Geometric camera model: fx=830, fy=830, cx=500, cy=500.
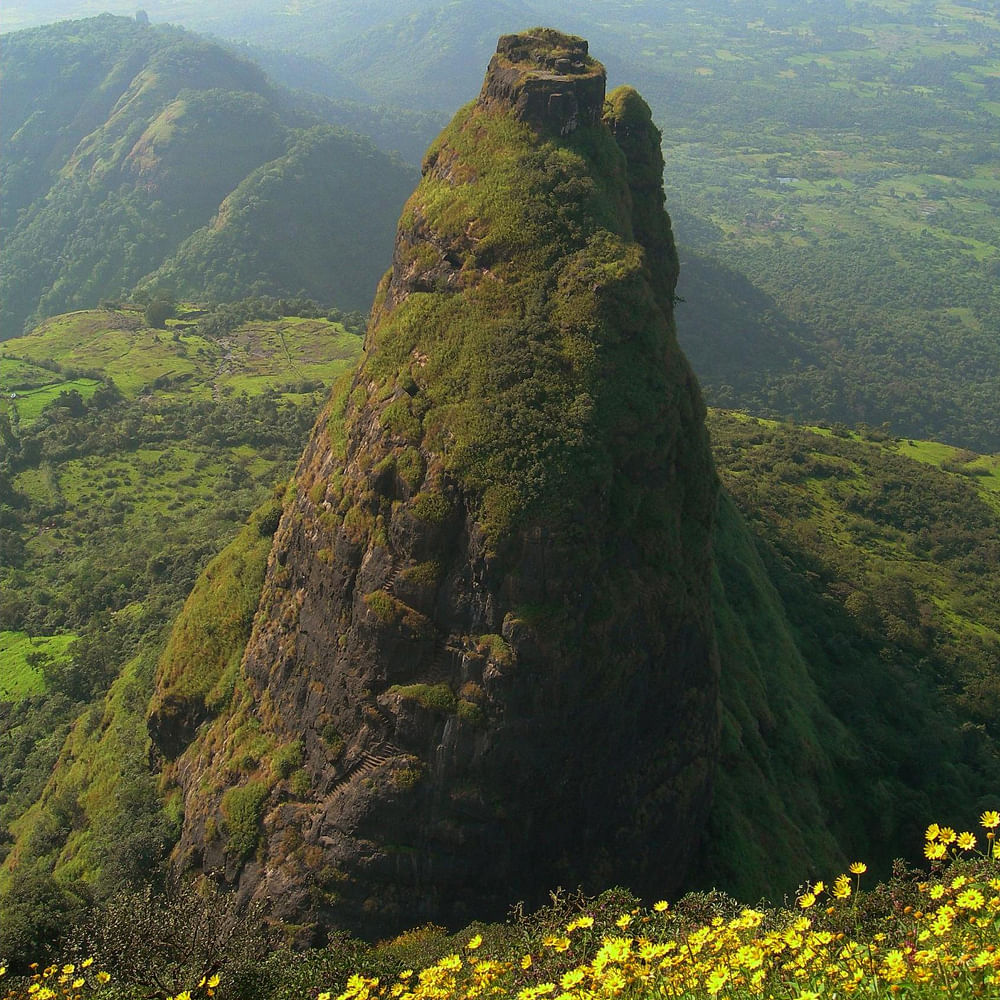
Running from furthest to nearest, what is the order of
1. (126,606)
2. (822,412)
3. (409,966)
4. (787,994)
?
(822,412) → (126,606) → (409,966) → (787,994)

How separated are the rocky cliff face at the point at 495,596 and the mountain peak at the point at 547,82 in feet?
0.48

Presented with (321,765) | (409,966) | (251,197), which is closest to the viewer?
(409,966)

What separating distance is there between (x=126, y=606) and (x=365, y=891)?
183 feet

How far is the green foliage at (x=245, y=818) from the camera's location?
27953 mm

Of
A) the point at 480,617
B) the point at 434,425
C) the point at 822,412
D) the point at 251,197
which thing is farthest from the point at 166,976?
the point at 251,197

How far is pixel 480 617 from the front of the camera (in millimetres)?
25578

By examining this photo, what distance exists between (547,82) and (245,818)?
29.2 m

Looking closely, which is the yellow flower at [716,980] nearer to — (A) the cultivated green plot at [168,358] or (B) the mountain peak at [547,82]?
(B) the mountain peak at [547,82]

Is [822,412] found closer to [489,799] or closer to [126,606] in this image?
[126,606]

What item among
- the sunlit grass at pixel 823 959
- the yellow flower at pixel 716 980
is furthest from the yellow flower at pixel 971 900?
the yellow flower at pixel 716 980

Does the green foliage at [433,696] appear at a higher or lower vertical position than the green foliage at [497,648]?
lower

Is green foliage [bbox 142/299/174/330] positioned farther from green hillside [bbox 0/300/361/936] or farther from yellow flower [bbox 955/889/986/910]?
yellow flower [bbox 955/889/986/910]

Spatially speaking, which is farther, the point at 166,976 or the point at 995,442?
the point at 995,442

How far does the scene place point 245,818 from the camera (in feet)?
92.4
